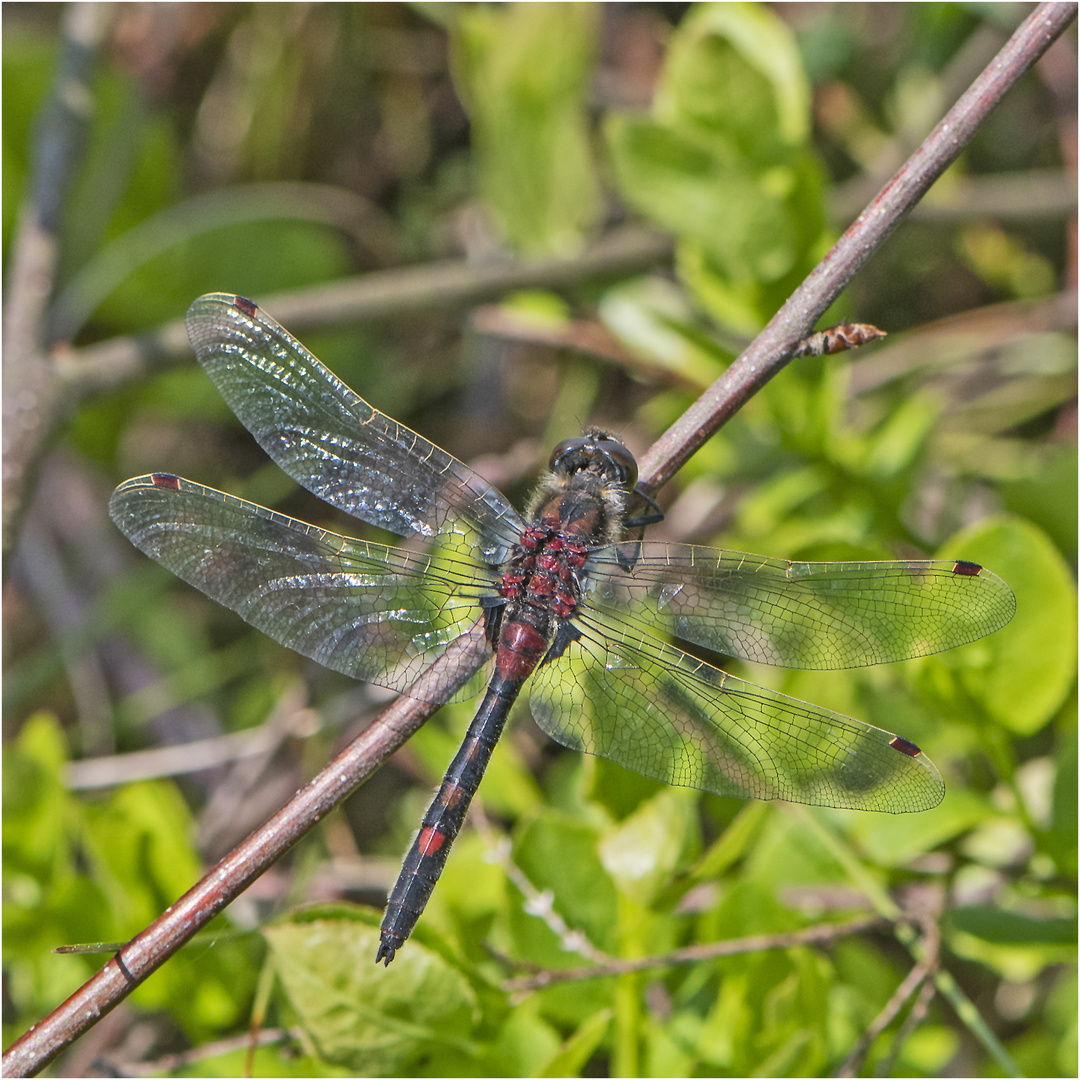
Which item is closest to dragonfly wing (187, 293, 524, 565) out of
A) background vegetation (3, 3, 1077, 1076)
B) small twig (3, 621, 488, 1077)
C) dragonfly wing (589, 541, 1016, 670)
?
dragonfly wing (589, 541, 1016, 670)

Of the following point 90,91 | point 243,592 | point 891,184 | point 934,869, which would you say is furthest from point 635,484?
point 90,91

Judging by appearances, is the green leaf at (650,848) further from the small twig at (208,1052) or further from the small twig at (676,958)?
the small twig at (208,1052)

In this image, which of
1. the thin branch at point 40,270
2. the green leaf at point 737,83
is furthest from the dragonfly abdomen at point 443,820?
the green leaf at point 737,83

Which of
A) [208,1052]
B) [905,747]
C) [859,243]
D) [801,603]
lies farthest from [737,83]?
[208,1052]

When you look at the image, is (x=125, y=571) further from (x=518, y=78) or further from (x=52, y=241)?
(x=518, y=78)

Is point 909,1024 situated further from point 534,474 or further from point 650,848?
point 534,474

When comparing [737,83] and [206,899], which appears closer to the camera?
[206,899]
